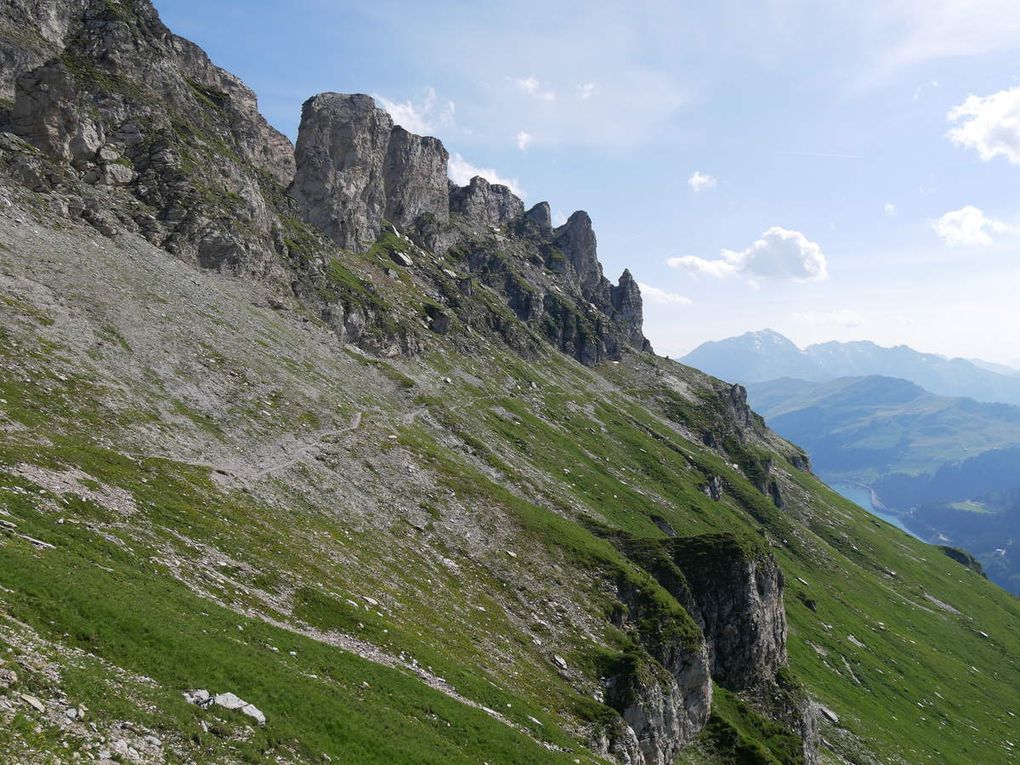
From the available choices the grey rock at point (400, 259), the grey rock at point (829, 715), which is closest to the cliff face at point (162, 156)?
the grey rock at point (400, 259)

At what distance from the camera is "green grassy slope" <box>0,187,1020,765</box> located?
2523 centimetres

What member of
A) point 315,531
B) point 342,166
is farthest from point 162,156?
point 315,531

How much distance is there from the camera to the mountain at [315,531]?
2664 cm

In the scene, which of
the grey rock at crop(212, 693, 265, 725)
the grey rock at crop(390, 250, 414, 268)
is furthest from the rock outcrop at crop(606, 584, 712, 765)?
the grey rock at crop(390, 250, 414, 268)

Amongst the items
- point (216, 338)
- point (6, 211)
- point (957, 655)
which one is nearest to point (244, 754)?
point (216, 338)

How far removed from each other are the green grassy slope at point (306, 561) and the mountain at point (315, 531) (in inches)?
11.5

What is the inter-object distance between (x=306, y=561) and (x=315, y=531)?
785 cm

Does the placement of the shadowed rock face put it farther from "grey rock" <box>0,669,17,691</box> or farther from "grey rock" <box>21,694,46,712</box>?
"grey rock" <box>0,669,17,691</box>

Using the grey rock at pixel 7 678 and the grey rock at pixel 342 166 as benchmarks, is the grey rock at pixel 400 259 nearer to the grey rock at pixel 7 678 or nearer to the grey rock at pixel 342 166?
the grey rock at pixel 342 166

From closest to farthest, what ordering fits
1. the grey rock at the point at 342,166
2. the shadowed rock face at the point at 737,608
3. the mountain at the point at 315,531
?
the mountain at the point at 315,531, the shadowed rock face at the point at 737,608, the grey rock at the point at 342,166

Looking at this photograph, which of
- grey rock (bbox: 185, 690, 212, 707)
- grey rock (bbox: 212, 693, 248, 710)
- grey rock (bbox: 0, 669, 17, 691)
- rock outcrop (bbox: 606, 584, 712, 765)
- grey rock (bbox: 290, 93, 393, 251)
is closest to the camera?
grey rock (bbox: 0, 669, 17, 691)

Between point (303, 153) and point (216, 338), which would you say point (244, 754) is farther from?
point (303, 153)

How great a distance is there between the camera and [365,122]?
186125mm

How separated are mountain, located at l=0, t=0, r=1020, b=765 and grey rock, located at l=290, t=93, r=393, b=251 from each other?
193cm
